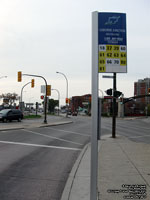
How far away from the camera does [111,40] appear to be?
4477 mm

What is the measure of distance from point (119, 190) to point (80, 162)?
A: 12.2 feet

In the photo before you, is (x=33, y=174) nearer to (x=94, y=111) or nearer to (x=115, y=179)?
(x=115, y=179)

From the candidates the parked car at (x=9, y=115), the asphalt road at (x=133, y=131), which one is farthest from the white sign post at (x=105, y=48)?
the parked car at (x=9, y=115)

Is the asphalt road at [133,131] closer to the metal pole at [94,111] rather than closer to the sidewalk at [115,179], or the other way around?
the sidewalk at [115,179]

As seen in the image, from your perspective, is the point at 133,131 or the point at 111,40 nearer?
the point at 111,40

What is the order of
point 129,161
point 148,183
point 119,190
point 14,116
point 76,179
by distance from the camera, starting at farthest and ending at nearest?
point 14,116
point 129,161
point 76,179
point 148,183
point 119,190

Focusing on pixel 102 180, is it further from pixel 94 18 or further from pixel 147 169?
pixel 94 18

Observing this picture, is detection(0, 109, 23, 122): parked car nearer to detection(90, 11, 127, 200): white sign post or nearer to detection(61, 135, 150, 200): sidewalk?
detection(61, 135, 150, 200): sidewalk

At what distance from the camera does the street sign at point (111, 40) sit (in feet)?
14.4

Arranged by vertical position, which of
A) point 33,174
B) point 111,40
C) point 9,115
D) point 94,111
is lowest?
point 33,174

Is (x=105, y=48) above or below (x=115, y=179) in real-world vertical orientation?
above

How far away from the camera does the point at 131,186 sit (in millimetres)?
5586

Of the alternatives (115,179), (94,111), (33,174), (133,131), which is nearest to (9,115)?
(133,131)

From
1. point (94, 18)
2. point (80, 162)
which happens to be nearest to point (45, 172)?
point (80, 162)
